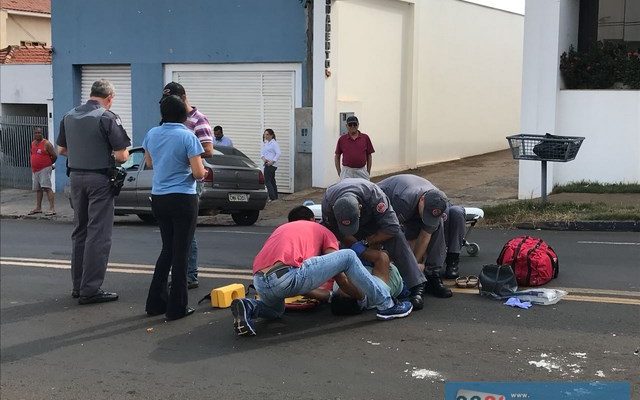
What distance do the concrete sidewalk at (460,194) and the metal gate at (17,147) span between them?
1.54ft

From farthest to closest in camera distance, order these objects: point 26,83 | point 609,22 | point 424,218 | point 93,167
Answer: point 26,83
point 609,22
point 93,167
point 424,218

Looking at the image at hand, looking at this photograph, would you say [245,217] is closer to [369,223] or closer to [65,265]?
[65,265]

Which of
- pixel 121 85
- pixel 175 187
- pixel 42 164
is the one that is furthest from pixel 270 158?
pixel 175 187

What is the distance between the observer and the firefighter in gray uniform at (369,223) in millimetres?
6062

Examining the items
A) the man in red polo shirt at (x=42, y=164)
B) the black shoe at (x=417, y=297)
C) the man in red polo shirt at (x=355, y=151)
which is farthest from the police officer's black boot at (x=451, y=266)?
the man in red polo shirt at (x=42, y=164)

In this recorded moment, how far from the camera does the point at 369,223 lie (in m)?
6.45

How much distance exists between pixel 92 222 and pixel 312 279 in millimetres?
2215

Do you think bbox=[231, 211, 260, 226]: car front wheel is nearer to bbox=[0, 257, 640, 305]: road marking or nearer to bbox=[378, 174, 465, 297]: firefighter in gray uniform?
bbox=[0, 257, 640, 305]: road marking

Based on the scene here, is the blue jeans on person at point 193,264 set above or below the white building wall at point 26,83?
below

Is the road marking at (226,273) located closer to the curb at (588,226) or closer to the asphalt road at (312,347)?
the asphalt road at (312,347)

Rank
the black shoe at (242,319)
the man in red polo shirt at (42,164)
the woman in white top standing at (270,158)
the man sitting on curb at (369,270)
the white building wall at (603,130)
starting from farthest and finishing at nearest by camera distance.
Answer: the man in red polo shirt at (42,164) < the woman in white top standing at (270,158) < the white building wall at (603,130) < the man sitting on curb at (369,270) < the black shoe at (242,319)

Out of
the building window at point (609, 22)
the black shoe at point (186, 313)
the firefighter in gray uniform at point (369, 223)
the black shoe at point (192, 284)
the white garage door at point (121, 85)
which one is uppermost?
the building window at point (609, 22)

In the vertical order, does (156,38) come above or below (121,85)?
above

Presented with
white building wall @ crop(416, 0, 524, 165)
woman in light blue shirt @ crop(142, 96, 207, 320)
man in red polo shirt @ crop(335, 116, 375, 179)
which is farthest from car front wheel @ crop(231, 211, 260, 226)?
woman in light blue shirt @ crop(142, 96, 207, 320)
